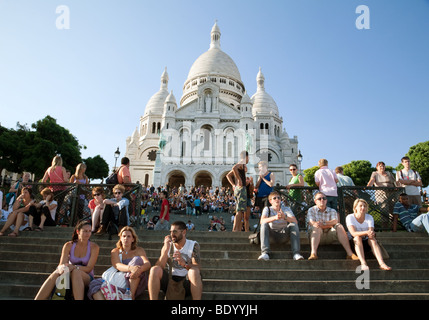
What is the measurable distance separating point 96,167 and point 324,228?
34.1 meters

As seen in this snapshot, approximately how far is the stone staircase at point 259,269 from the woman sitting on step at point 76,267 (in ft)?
2.60

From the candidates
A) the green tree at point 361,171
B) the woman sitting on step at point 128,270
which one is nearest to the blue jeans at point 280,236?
the woman sitting on step at point 128,270

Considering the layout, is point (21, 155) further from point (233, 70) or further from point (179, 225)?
point (233, 70)

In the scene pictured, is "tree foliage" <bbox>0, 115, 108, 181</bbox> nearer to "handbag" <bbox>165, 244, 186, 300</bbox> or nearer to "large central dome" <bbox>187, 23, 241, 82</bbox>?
"handbag" <bbox>165, 244, 186, 300</bbox>

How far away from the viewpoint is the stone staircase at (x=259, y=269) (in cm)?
388

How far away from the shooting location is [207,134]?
38281mm

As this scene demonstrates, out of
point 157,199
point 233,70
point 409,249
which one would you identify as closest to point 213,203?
point 157,199

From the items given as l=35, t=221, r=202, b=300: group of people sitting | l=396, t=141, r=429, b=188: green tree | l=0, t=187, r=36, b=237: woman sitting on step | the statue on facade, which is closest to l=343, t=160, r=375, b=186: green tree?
l=396, t=141, r=429, b=188: green tree

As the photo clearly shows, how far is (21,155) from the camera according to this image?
25766 millimetres

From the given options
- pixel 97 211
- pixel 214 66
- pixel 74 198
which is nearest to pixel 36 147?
pixel 74 198

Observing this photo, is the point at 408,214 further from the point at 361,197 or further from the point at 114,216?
the point at 114,216

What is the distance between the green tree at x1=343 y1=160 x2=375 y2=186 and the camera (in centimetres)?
3741

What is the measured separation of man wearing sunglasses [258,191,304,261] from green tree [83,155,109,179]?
3306cm

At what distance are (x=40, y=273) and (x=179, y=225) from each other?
2.40 meters
